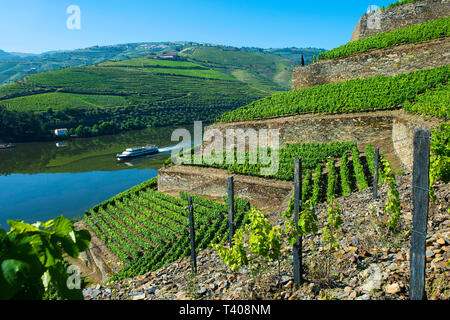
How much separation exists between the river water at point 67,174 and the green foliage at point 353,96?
54.8 ft

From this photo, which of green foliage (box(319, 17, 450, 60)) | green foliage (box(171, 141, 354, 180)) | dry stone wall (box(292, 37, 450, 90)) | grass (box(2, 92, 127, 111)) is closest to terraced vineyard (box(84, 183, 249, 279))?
green foliage (box(171, 141, 354, 180))

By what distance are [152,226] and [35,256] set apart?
1473cm

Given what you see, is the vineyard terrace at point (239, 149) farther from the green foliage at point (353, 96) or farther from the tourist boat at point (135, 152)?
the tourist boat at point (135, 152)

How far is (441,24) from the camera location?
20938 millimetres

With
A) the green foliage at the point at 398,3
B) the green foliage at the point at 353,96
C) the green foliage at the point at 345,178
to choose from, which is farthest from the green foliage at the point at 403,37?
the green foliage at the point at 345,178

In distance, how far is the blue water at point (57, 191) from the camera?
1029 inches

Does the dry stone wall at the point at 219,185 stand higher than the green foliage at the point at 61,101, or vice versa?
the green foliage at the point at 61,101

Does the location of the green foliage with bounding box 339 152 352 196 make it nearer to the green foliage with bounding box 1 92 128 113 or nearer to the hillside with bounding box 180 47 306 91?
the green foliage with bounding box 1 92 128 113

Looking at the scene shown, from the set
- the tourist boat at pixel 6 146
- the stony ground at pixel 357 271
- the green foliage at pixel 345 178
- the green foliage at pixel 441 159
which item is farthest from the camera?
the tourist boat at pixel 6 146

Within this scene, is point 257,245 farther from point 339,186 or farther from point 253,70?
point 253,70

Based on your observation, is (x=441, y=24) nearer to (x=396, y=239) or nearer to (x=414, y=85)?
(x=414, y=85)

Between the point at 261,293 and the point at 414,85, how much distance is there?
59.9 feet

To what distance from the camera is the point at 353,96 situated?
2020 centimetres
